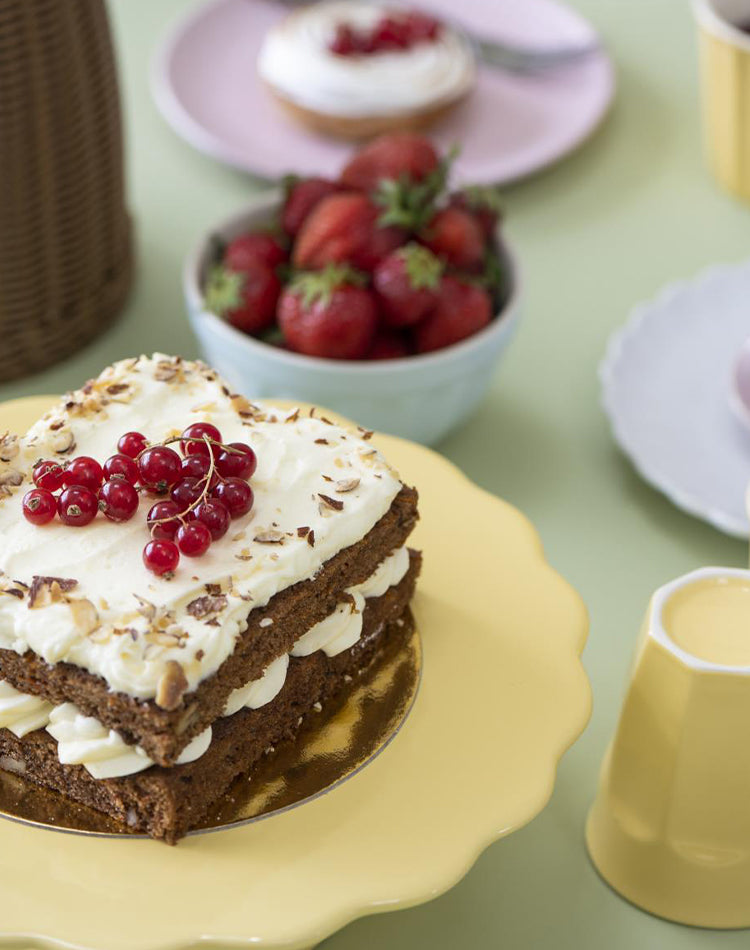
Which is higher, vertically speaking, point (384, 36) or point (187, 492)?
point (187, 492)

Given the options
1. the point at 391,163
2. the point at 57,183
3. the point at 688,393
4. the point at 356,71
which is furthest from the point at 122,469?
the point at 356,71

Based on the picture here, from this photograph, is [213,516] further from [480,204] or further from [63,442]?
[480,204]

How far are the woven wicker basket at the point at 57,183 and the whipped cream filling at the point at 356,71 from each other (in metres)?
0.52

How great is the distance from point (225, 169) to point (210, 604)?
1.55m

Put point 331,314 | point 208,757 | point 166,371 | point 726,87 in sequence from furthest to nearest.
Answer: point 726,87 → point 331,314 → point 166,371 → point 208,757

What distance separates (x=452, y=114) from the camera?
8.65 feet

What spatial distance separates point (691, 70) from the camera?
9.70 feet

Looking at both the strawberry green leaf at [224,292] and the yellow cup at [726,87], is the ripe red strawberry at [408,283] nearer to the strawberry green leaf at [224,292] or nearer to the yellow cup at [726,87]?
the strawberry green leaf at [224,292]

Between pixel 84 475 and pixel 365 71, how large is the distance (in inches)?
54.4

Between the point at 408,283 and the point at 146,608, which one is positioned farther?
the point at 408,283

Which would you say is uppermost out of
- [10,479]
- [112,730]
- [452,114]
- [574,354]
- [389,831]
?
[10,479]

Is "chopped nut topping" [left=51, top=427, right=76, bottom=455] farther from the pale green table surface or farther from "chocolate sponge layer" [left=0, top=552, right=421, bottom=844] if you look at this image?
the pale green table surface

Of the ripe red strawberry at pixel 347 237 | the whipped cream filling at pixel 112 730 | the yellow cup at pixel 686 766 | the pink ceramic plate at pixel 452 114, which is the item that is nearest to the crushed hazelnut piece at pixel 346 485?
the whipped cream filling at pixel 112 730

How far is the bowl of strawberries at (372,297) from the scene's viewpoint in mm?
1863
